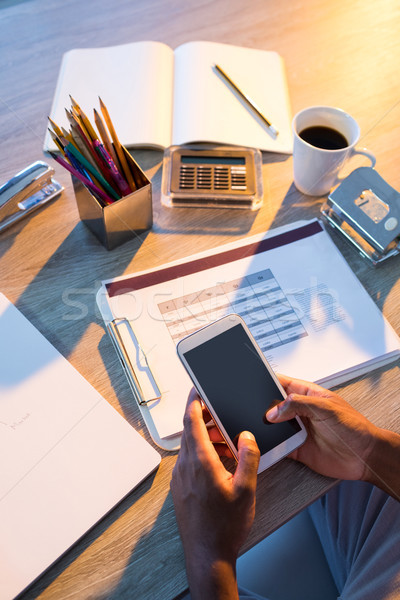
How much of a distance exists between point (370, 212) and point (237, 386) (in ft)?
1.16

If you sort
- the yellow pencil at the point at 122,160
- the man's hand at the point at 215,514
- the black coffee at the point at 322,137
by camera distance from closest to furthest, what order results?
the man's hand at the point at 215,514, the yellow pencil at the point at 122,160, the black coffee at the point at 322,137

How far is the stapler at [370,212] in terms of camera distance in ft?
2.29

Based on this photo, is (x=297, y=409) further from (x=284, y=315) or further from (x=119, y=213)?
(x=119, y=213)

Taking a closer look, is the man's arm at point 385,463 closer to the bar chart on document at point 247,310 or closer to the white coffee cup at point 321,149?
the bar chart on document at point 247,310

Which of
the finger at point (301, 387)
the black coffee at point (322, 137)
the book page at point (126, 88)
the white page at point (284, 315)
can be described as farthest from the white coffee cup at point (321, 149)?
the finger at point (301, 387)

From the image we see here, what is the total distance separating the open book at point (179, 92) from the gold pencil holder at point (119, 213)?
0.49 ft

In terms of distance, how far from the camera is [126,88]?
83 centimetres

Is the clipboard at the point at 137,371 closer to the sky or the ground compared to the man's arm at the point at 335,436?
closer to the sky

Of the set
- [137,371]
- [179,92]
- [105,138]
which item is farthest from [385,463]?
[179,92]

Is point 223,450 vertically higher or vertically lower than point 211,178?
lower

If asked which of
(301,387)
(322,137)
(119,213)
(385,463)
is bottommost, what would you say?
(385,463)

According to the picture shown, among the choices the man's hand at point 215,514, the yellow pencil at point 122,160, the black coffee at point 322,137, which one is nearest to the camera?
the man's hand at point 215,514

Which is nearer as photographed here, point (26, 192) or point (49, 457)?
point (49, 457)

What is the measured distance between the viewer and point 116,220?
666mm
